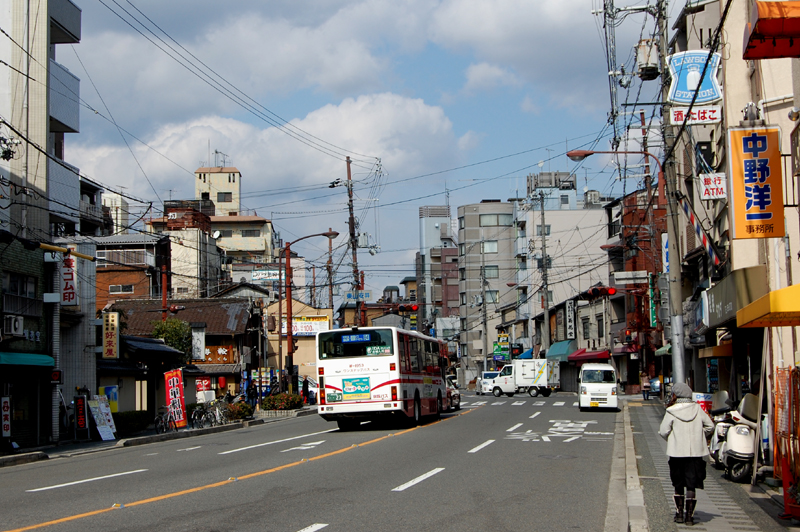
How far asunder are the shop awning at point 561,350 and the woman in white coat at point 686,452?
182ft

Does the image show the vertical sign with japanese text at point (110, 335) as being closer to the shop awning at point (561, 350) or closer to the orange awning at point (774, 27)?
the orange awning at point (774, 27)

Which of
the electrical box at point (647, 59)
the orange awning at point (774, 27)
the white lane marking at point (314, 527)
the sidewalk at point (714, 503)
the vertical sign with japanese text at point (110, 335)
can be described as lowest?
the sidewalk at point (714, 503)

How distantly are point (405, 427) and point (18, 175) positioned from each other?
16838mm

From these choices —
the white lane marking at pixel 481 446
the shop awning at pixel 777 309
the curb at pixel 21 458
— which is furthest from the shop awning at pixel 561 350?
the shop awning at pixel 777 309

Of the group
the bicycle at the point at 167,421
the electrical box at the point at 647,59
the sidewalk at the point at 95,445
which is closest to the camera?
the sidewalk at the point at 95,445

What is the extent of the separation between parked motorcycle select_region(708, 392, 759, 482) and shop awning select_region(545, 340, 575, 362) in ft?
167

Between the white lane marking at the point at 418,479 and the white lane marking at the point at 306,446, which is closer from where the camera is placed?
the white lane marking at the point at 418,479

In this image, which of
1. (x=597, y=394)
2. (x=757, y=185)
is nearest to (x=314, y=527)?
(x=757, y=185)

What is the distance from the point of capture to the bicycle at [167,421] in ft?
96.5

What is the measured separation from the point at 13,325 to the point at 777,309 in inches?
927

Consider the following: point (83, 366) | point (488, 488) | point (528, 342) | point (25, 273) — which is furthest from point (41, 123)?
point (528, 342)

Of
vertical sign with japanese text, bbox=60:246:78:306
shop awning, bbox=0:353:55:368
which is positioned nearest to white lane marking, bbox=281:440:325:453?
shop awning, bbox=0:353:55:368

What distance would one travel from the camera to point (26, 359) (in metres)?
25.0

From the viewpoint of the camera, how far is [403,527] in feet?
29.7
